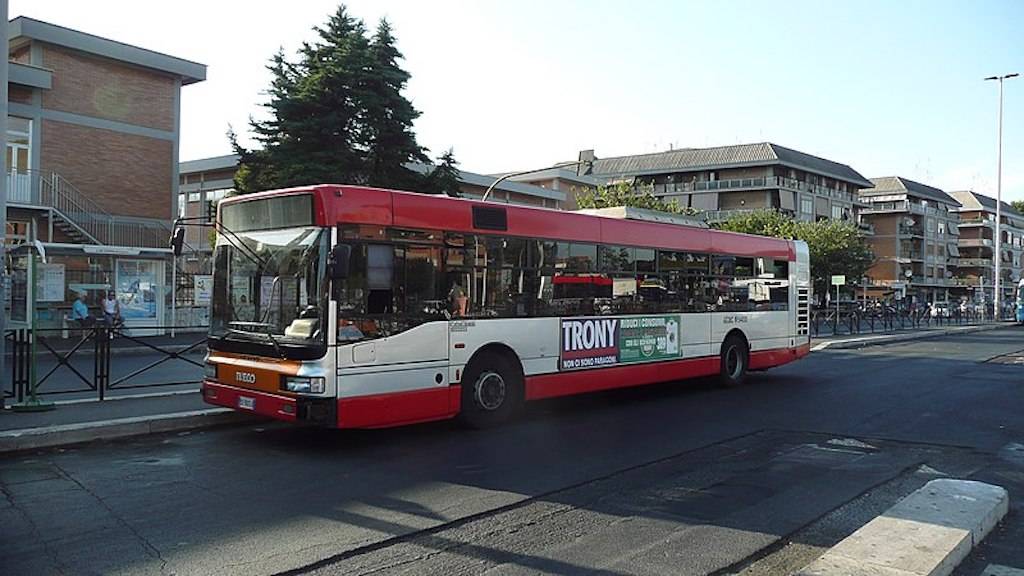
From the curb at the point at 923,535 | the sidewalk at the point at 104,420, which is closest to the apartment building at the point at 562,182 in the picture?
the sidewalk at the point at 104,420

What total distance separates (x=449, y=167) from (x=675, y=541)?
80.7 ft

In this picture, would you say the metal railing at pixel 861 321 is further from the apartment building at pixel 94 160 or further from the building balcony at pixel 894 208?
the building balcony at pixel 894 208

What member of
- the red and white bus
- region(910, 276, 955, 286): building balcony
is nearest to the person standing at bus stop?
the red and white bus

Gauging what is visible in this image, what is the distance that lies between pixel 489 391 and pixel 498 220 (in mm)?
2283

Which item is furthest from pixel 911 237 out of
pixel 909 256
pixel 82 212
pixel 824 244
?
pixel 82 212

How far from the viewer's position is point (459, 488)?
23.3ft

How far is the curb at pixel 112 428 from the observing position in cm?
870

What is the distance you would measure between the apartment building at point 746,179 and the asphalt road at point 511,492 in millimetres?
66635

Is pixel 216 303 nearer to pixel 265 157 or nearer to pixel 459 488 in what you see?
pixel 459 488

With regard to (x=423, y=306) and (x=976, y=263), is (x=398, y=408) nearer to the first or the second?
(x=423, y=306)

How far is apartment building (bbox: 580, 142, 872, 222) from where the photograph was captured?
78.2m

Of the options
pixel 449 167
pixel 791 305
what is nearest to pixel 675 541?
pixel 791 305

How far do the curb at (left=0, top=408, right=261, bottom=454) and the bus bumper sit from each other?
0.85 metres

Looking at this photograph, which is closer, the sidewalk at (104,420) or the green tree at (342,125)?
the sidewalk at (104,420)
